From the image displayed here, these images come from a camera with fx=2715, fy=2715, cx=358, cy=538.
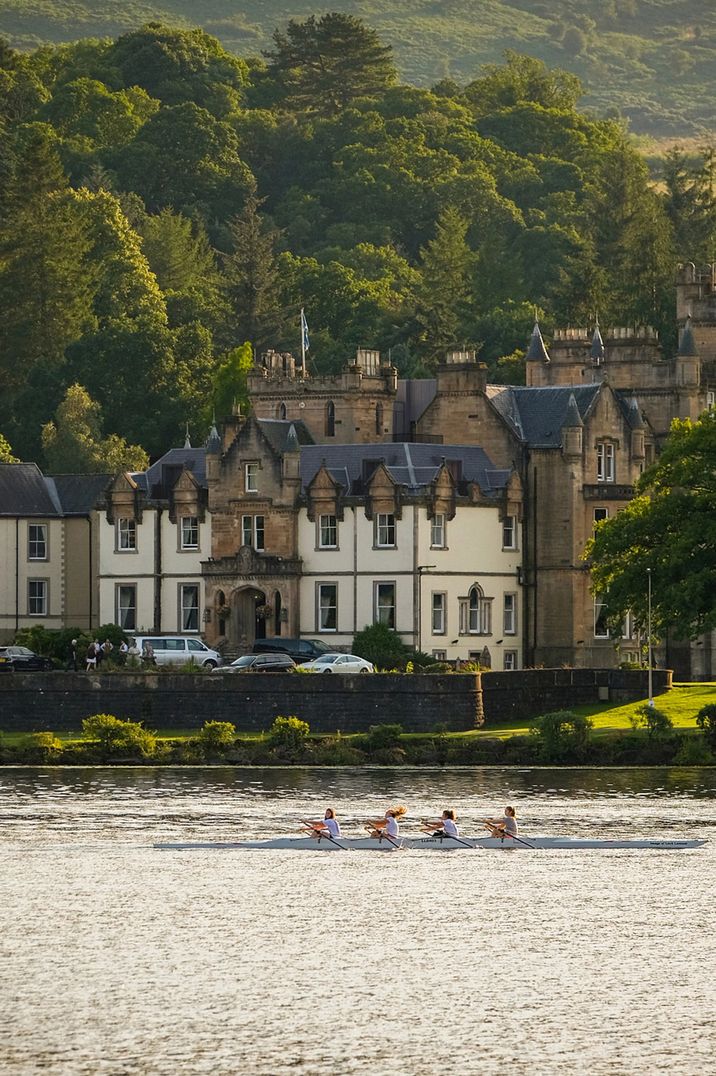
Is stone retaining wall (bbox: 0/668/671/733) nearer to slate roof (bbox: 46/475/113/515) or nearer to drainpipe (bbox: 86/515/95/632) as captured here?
drainpipe (bbox: 86/515/95/632)

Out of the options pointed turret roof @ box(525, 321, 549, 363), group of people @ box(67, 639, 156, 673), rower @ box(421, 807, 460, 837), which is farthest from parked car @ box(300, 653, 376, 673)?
pointed turret roof @ box(525, 321, 549, 363)

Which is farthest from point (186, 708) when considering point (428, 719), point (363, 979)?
point (363, 979)

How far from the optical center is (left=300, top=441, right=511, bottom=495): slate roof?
138500 millimetres

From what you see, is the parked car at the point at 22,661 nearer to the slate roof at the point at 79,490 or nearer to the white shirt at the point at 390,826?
the slate roof at the point at 79,490

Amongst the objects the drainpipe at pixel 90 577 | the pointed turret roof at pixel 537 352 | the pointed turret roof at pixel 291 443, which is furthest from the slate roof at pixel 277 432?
the pointed turret roof at pixel 537 352

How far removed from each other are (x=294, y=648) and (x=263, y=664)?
6.28 meters

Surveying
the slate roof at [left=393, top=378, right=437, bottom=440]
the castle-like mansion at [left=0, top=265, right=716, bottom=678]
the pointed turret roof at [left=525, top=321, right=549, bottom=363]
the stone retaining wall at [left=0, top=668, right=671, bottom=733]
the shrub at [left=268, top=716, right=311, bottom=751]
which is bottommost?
the shrub at [left=268, top=716, right=311, bottom=751]

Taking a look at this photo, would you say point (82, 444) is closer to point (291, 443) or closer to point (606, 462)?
point (291, 443)

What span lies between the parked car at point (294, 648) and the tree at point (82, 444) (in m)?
44.9

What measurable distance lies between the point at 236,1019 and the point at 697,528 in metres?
56.7

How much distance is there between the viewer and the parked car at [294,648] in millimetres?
132375

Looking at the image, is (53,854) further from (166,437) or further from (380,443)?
(166,437)

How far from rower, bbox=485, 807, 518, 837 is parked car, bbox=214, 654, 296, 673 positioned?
33961 mm

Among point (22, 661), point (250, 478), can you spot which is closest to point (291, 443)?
point (250, 478)
